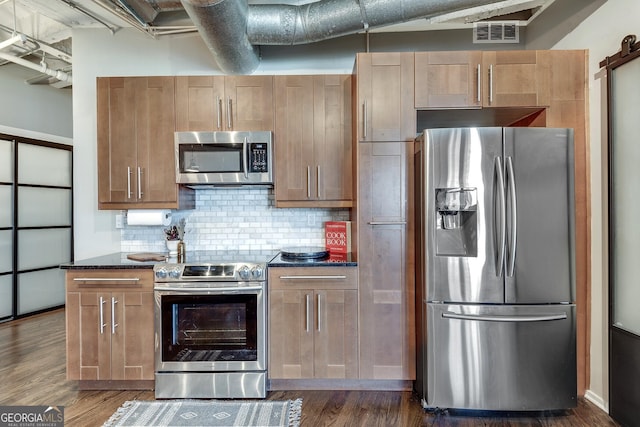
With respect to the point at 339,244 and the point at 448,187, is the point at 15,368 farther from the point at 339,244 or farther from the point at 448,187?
the point at 448,187

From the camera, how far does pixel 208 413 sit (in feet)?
7.24

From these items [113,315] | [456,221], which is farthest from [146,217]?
[456,221]

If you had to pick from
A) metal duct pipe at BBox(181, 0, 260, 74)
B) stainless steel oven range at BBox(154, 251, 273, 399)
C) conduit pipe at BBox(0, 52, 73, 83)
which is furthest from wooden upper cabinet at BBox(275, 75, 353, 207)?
conduit pipe at BBox(0, 52, 73, 83)

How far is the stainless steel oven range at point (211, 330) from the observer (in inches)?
93.9

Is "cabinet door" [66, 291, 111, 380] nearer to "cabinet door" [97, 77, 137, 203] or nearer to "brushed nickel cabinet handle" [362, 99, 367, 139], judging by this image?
"cabinet door" [97, 77, 137, 203]

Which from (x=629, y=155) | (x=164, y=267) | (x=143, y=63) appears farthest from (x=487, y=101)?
(x=143, y=63)

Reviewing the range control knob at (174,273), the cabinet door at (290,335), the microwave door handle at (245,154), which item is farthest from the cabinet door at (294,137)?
the range control knob at (174,273)

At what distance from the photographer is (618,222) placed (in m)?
2.10

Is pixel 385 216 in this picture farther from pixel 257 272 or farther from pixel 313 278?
pixel 257 272

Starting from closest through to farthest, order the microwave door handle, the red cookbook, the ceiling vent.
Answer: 1. the microwave door handle
2. the red cookbook
3. the ceiling vent

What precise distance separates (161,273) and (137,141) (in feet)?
3.70

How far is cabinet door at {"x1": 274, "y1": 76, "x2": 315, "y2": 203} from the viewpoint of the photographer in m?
2.76

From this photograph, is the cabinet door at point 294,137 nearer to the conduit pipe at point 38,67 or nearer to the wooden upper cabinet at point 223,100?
the wooden upper cabinet at point 223,100

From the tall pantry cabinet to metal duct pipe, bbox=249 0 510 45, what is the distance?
0.88 feet
